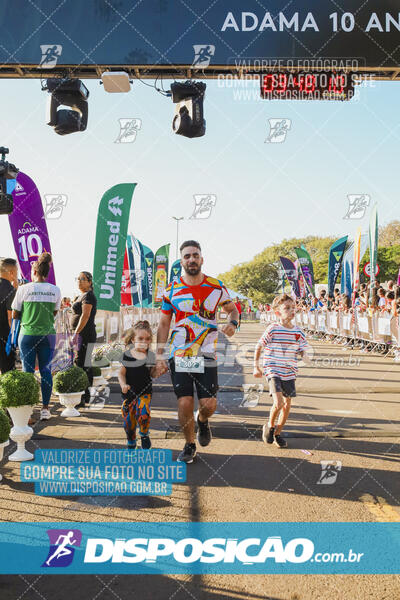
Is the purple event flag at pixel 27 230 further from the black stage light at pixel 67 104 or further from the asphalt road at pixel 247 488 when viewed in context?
the asphalt road at pixel 247 488

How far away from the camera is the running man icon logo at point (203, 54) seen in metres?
7.17

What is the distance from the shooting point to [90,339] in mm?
8250

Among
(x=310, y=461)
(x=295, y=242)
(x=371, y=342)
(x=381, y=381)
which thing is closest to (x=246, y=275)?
(x=295, y=242)

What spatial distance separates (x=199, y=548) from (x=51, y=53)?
6.60 m

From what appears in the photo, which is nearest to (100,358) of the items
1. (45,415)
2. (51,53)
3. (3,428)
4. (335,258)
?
(45,415)

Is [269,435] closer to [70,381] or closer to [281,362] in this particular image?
[281,362]

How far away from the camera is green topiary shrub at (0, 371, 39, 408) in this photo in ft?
17.7

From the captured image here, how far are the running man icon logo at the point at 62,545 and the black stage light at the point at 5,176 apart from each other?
668 centimetres

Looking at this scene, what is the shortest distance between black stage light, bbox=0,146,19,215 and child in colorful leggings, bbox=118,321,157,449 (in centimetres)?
479

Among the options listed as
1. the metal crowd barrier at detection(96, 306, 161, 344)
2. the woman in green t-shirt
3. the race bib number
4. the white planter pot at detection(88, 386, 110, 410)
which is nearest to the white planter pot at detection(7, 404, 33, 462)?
the woman in green t-shirt

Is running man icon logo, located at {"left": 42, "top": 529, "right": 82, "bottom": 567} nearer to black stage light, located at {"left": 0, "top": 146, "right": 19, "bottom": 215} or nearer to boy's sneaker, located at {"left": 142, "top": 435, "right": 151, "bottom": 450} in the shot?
boy's sneaker, located at {"left": 142, "top": 435, "right": 151, "bottom": 450}

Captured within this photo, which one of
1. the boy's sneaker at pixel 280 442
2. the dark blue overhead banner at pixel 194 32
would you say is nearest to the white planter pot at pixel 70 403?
the boy's sneaker at pixel 280 442

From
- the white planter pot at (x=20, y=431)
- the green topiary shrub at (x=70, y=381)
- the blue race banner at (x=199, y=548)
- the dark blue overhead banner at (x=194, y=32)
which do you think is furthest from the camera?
the green topiary shrub at (x=70, y=381)

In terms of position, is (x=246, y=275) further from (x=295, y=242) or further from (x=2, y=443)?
(x=2, y=443)
